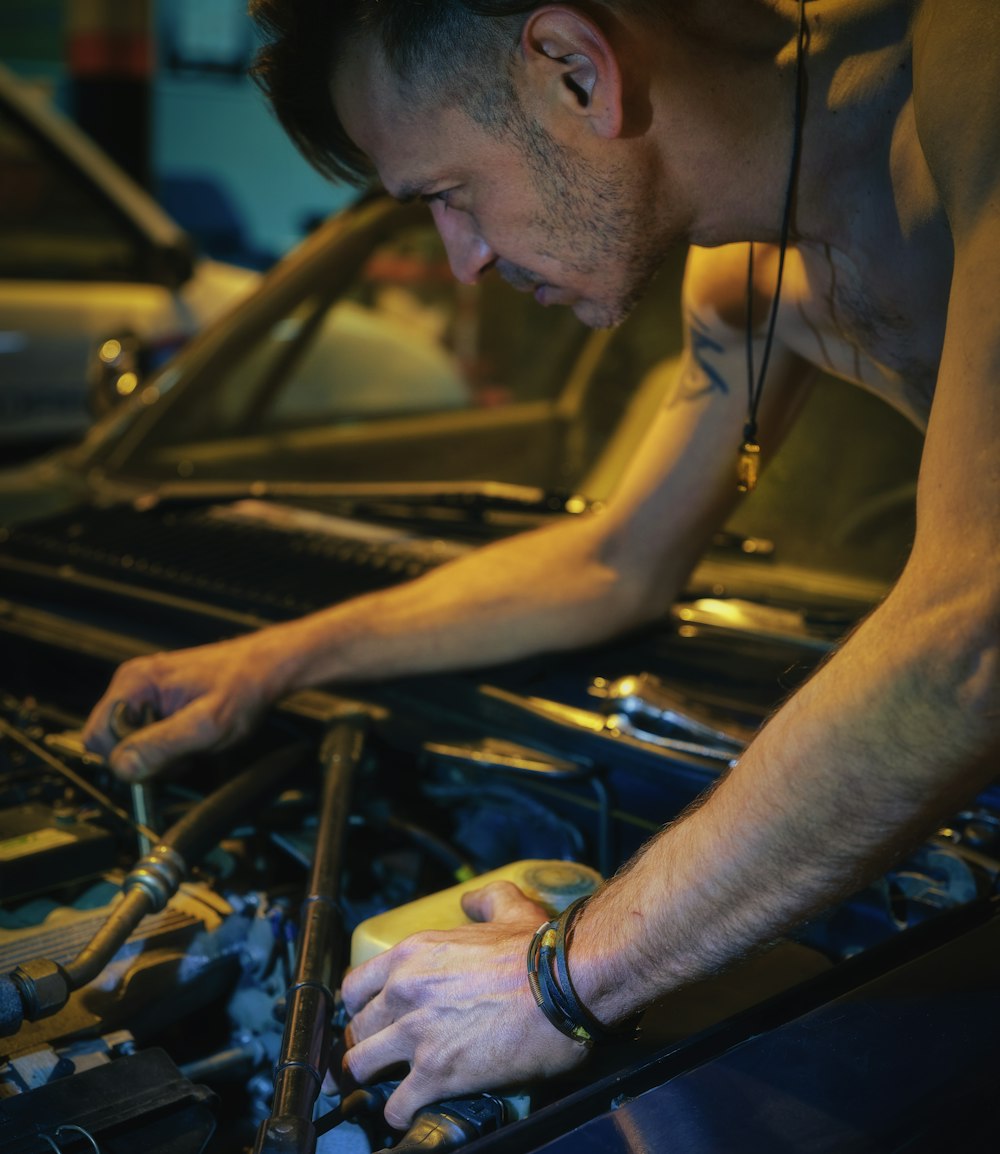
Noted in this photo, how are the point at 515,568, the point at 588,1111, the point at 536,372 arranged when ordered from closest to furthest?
the point at 588,1111
the point at 515,568
the point at 536,372

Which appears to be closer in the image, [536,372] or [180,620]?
[180,620]

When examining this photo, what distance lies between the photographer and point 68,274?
5137 millimetres

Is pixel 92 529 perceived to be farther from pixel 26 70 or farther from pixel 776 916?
pixel 26 70

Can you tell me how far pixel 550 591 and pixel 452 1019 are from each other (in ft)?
2.69

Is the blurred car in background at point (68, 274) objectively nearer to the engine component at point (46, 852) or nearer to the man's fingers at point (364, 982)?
the engine component at point (46, 852)

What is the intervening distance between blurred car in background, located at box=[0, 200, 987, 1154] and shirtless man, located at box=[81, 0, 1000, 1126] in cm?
8

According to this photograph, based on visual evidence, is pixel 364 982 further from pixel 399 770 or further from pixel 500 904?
pixel 399 770

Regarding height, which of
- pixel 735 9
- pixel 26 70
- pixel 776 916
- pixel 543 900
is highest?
pixel 735 9

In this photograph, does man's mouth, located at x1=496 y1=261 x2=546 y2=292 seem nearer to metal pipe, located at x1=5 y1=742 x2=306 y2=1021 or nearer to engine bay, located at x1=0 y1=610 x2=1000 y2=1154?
engine bay, located at x1=0 y1=610 x2=1000 y2=1154

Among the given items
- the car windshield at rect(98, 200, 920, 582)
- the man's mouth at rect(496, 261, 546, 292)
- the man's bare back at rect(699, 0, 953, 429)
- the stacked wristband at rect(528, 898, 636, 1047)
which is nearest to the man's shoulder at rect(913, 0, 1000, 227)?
the man's bare back at rect(699, 0, 953, 429)

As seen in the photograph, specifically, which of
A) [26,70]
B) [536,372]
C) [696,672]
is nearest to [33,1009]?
[696,672]

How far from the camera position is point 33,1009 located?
124cm

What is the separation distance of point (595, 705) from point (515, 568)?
0.34 metres

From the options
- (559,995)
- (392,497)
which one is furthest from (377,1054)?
(392,497)
